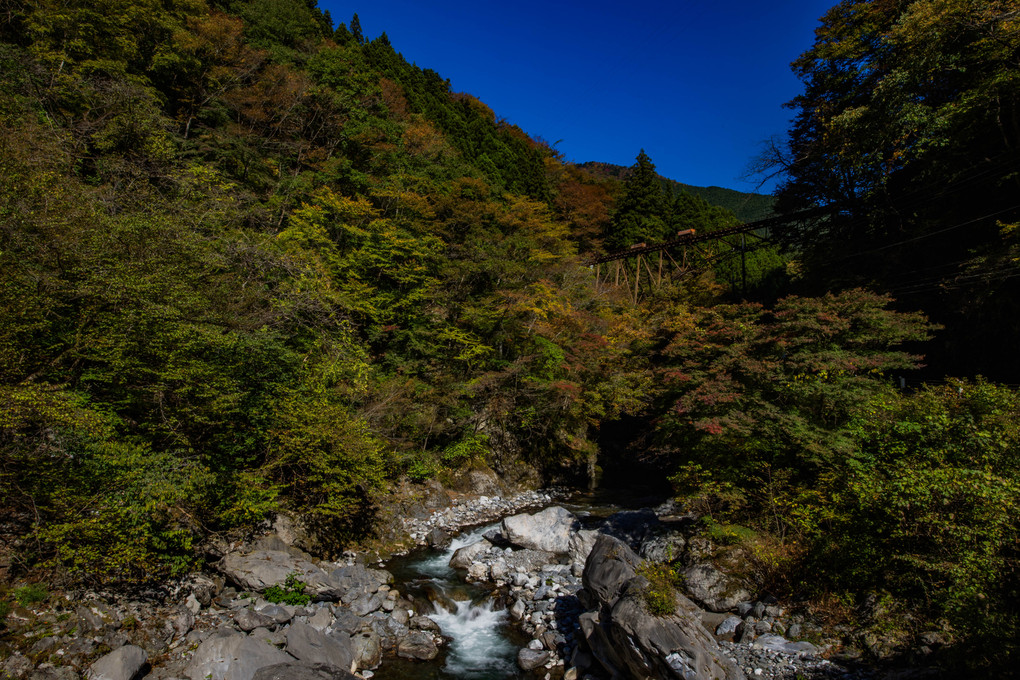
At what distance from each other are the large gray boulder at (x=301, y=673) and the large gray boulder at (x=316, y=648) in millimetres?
220

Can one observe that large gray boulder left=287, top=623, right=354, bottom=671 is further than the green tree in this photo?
No

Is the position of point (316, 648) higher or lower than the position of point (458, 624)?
higher

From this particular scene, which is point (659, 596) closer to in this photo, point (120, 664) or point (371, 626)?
point (371, 626)

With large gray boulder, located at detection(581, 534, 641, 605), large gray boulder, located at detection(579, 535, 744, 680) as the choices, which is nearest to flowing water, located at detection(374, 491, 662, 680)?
large gray boulder, located at detection(579, 535, 744, 680)

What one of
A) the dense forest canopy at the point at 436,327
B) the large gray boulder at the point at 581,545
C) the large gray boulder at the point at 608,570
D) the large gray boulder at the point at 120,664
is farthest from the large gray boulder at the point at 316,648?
the large gray boulder at the point at 581,545

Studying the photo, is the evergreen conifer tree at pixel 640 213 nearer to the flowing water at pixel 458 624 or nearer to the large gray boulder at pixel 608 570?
the flowing water at pixel 458 624

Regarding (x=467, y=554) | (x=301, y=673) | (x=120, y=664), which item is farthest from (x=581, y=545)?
(x=120, y=664)

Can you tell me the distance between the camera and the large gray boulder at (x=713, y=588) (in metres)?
8.06

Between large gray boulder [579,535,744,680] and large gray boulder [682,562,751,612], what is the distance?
151 cm

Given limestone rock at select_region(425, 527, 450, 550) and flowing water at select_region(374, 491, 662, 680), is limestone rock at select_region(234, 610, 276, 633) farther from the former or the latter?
limestone rock at select_region(425, 527, 450, 550)

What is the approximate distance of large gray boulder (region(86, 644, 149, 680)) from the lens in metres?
5.45

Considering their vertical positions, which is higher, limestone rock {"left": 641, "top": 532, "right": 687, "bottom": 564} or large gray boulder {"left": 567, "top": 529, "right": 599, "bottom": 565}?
limestone rock {"left": 641, "top": 532, "right": 687, "bottom": 564}

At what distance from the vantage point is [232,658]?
6191mm

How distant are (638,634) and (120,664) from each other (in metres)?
6.79
